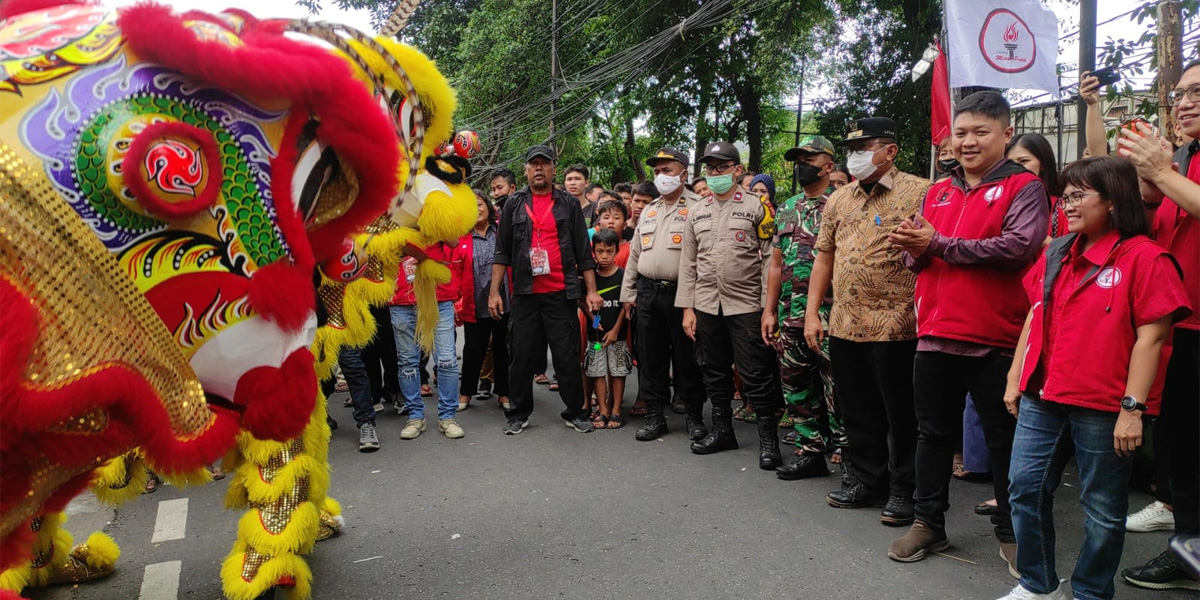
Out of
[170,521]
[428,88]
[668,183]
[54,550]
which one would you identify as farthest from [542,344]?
[428,88]

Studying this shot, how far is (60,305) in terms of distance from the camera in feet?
5.10

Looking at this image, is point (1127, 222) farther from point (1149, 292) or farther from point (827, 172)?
point (827, 172)

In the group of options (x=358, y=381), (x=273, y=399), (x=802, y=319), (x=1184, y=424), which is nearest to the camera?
(x=273, y=399)

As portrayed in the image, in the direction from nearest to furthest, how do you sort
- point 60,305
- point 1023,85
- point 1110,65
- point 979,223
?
1. point 60,305
2. point 979,223
3. point 1110,65
4. point 1023,85

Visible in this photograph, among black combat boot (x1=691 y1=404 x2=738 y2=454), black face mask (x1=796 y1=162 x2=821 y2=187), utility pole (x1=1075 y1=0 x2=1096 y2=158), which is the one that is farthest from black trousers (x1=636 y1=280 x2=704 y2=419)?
utility pole (x1=1075 y1=0 x2=1096 y2=158)

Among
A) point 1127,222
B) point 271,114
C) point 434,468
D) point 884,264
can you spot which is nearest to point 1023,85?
point 884,264

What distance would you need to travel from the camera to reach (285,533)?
307cm

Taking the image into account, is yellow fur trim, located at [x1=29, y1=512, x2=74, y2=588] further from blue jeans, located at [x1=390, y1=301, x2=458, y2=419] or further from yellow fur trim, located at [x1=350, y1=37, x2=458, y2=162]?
blue jeans, located at [x1=390, y1=301, x2=458, y2=419]

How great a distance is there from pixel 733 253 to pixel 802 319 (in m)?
0.62

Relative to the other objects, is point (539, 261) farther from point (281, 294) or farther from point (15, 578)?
point (281, 294)

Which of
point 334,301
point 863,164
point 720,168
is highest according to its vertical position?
point 720,168

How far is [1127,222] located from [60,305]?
3.00m

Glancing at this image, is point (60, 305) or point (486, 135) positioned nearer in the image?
point (60, 305)

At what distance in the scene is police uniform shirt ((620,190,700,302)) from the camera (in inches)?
219
